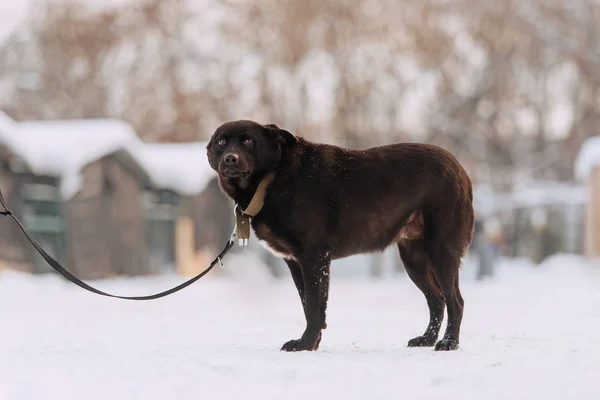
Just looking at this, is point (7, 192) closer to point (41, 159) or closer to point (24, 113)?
point (41, 159)

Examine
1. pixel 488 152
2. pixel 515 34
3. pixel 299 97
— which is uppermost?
pixel 515 34

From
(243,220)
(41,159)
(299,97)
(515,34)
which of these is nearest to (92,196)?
(41,159)

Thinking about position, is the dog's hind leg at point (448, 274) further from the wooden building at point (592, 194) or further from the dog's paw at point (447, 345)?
the wooden building at point (592, 194)

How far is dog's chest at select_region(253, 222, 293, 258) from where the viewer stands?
5996 mm

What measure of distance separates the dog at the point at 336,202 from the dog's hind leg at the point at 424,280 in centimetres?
5

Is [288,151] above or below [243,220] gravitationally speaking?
above

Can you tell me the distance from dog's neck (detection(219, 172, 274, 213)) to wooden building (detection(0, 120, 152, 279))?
42.5 feet

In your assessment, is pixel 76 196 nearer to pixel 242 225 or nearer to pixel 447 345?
pixel 242 225

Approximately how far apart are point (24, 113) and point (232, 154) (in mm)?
33494

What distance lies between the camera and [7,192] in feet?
60.0

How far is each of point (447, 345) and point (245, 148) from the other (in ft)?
6.11

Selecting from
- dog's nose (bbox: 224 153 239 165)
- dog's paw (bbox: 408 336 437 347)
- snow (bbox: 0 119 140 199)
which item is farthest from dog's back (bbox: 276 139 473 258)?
snow (bbox: 0 119 140 199)

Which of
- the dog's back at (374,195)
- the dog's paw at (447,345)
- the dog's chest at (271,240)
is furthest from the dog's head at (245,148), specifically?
the dog's paw at (447,345)

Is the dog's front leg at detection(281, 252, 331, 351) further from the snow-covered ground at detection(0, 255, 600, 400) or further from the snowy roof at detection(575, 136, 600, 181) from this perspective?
the snowy roof at detection(575, 136, 600, 181)
